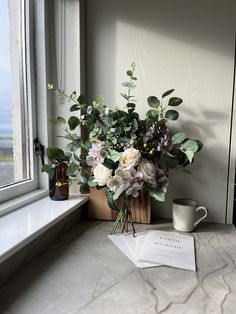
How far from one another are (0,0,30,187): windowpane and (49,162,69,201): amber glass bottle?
0.13 meters

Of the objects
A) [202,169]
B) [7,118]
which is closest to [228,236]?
[202,169]

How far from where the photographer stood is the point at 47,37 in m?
1.19

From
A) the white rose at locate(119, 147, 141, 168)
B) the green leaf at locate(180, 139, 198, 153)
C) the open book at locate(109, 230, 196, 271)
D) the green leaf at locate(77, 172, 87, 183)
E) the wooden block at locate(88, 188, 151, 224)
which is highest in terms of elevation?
the green leaf at locate(180, 139, 198, 153)

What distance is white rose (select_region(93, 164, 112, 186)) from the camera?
983 mm

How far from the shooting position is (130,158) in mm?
958

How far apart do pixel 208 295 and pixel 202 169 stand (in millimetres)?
590

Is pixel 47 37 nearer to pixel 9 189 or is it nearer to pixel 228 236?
pixel 9 189

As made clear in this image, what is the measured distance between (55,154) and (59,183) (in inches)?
4.5

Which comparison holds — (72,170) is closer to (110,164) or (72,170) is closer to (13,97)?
(110,164)

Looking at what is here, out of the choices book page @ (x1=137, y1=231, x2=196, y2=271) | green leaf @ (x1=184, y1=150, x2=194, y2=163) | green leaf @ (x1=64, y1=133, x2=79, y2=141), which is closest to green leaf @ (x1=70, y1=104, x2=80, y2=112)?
green leaf @ (x1=64, y1=133, x2=79, y2=141)

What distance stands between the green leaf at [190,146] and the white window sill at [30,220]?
1.50 feet

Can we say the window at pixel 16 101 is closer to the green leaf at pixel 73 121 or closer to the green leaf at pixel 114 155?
the green leaf at pixel 73 121

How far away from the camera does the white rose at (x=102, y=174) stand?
0.98 m

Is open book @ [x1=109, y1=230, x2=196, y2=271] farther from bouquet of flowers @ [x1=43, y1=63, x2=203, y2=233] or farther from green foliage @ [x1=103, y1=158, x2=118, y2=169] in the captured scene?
green foliage @ [x1=103, y1=158, x2=118, y2=169]
